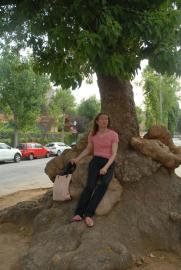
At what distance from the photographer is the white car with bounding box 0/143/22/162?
2767 cm

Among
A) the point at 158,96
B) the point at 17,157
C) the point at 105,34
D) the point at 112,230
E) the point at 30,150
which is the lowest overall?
the point at 17,157

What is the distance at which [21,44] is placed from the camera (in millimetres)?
7441

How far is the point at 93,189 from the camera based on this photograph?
5.99m

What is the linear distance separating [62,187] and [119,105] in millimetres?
1904

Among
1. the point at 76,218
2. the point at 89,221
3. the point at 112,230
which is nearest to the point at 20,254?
the point at 76,218

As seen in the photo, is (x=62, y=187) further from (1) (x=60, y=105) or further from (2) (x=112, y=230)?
(1) (x=60, y=105)

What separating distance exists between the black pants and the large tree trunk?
1354mm

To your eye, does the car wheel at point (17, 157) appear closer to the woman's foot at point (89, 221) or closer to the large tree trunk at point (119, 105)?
the large tree trunk at point (119, 105)

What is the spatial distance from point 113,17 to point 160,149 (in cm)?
248

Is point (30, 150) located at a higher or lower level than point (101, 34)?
lower

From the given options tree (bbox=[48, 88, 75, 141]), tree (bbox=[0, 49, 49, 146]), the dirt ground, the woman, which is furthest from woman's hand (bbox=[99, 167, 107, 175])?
tree (bbox=[48, 88, 75, 141])

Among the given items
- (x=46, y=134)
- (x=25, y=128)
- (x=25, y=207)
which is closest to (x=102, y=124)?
(x=25, y=207)

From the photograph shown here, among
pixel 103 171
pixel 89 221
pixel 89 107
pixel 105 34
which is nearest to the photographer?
pixel 105 34

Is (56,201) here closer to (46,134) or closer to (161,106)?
(161,106)
